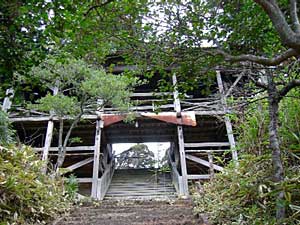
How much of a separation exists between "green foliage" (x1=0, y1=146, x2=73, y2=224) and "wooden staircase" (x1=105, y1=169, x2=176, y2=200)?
11.6ft

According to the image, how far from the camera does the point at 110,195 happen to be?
332 inches

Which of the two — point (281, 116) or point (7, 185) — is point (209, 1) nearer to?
point (281, 116)

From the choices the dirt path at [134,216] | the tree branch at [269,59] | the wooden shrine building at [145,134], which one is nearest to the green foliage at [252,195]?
the dirt path at [134,216]

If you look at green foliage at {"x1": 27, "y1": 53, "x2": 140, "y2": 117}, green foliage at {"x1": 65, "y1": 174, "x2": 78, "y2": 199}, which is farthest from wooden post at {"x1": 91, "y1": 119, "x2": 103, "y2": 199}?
green foliage at {"x1": 65, "y1": 174, "x2": 78, "y2": 199}

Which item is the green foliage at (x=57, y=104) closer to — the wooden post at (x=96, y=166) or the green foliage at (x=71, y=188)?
the wooden post at (x=96, y=166)

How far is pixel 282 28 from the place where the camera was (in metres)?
1.48

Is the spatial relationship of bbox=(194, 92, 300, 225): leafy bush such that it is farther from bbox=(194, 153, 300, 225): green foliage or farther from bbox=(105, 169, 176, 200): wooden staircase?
bbox=(105, 169, 176, 200): wooden staircase

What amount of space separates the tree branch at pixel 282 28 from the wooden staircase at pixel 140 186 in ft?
21.1

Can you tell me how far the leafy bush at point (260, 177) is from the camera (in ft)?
7.60

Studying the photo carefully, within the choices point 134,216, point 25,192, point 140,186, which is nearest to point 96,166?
point 140,186

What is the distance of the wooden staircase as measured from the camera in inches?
322

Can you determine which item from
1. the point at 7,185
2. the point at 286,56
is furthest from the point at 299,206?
the point at 7,185

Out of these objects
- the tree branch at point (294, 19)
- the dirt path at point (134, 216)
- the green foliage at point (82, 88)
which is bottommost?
the dirt path at point (134, 216)

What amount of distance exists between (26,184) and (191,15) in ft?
9.31
